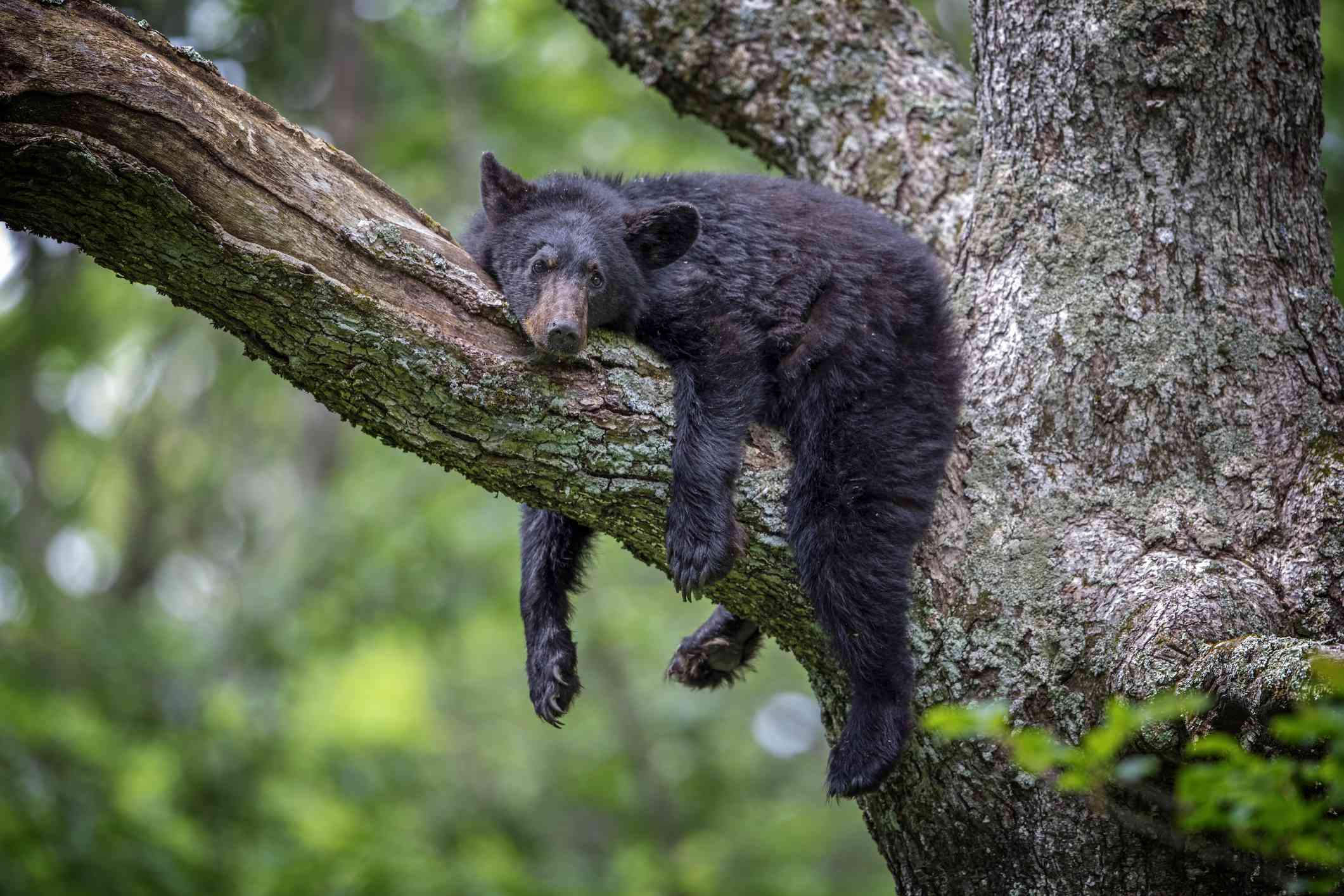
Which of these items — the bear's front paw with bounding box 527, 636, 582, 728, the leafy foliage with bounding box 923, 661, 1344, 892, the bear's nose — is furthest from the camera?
the bear's front paw with bounding box 527, 636, 582, 728

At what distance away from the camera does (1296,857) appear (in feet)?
9.96

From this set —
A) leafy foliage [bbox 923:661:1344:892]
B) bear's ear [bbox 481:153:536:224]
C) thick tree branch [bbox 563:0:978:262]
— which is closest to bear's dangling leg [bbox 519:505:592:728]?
bear's ear [bbox 481:153:536:224]

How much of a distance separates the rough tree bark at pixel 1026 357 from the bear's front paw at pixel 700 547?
3.7 inches

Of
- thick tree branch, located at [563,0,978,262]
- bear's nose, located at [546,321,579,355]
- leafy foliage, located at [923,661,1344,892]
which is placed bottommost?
leafy foliage, located at [923,661,1344,892]

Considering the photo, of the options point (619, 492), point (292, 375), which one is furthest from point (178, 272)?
point (619, 492)

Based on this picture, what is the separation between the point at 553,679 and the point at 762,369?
176 centimetres

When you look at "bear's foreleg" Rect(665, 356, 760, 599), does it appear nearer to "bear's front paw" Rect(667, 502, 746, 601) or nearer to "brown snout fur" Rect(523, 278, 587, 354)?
"bear's front paw" Rect(667, 502, 746, 601)

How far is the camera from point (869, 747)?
3.75m

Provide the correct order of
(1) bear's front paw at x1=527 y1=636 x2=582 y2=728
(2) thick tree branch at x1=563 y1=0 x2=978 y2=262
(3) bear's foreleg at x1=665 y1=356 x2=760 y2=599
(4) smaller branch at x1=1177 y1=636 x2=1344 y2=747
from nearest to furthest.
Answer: (4) smaller branch at x1=1177 y1=636 x2=1344 y2=747, (3) bear's foreleg at x1=665 y1=356 x2=760 y2=599, (1) bear's front paw at x1=527 y1=636 x2=582 y2=728, (2) thick tree branch at x1=563 y1=0 x2=978 y2=262

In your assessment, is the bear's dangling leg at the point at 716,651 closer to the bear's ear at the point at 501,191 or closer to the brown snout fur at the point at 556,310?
the brown snout fur at the point at 556,310

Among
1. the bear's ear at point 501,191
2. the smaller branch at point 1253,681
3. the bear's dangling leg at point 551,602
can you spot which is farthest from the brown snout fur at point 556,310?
the smaller branch at point 1253,681

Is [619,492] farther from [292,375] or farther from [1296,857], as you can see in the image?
[1296,857]

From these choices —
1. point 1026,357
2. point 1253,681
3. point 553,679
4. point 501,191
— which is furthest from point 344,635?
point 1253,681

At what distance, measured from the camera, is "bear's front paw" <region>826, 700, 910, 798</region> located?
12.2 feet
